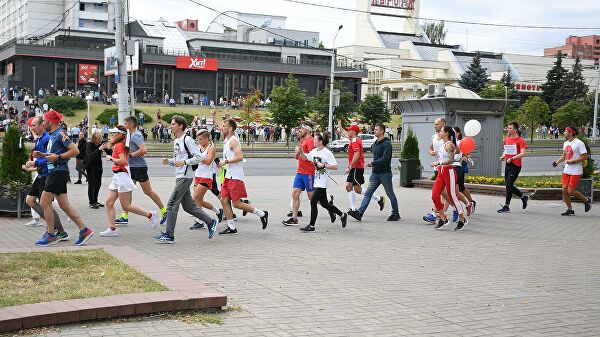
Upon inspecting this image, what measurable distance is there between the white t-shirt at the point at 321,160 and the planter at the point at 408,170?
33.3 feet

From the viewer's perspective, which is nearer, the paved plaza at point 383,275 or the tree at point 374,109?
the paved plaza at point 383,275

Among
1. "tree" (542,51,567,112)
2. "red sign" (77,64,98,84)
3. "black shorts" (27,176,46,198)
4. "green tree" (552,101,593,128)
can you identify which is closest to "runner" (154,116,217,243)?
"black shorts" (27,176,46,198)

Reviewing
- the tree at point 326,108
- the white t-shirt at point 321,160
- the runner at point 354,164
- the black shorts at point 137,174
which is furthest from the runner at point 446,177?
the tree at point 326,108

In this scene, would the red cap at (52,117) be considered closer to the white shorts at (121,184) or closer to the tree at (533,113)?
the white shorts at (121,184)

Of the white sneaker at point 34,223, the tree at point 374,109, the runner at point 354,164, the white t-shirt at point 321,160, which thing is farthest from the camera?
the tree at point 374,109

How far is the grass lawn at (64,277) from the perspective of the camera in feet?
21.7

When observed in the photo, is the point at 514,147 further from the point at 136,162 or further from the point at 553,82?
the point at 553,82

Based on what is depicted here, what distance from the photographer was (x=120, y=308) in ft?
20.2

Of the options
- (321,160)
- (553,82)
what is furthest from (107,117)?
(321,160)

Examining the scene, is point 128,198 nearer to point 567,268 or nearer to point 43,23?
point 567,268

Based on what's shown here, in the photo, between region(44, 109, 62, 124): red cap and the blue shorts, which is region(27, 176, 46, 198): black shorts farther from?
the blue shorts

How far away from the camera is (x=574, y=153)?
14961mm

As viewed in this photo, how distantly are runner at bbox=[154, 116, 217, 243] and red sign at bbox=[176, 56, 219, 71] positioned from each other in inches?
2784

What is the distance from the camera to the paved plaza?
629 cm
